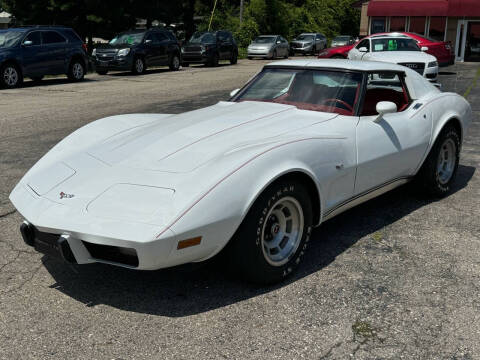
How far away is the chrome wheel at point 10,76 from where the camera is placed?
1590cm

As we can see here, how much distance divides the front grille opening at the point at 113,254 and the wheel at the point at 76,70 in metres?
16.2

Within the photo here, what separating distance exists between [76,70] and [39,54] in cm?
170

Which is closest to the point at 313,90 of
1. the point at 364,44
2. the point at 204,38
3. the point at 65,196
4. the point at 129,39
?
the point at 65,196

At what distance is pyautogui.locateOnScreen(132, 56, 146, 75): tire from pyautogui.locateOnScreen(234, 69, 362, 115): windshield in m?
16.7

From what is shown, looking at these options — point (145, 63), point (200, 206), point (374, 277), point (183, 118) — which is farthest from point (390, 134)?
point (145, 63)

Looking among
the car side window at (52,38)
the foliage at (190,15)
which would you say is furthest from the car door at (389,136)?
the foliage at (190,15)

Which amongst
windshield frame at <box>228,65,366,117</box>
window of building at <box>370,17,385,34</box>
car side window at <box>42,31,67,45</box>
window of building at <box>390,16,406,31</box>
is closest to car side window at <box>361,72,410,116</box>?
windshield frame at <box>228,65,366,117</box>

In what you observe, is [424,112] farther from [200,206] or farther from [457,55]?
[457,55]

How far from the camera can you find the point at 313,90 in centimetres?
458

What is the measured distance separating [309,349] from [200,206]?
96cm

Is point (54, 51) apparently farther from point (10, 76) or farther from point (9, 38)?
point (10, 76)

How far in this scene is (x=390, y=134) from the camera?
4496 mm

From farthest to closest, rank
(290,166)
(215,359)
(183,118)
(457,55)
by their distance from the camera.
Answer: (457,55) → (183,118) → (290,166) → (215,359)

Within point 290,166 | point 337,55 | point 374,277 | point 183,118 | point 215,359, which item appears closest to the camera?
point 215,359
